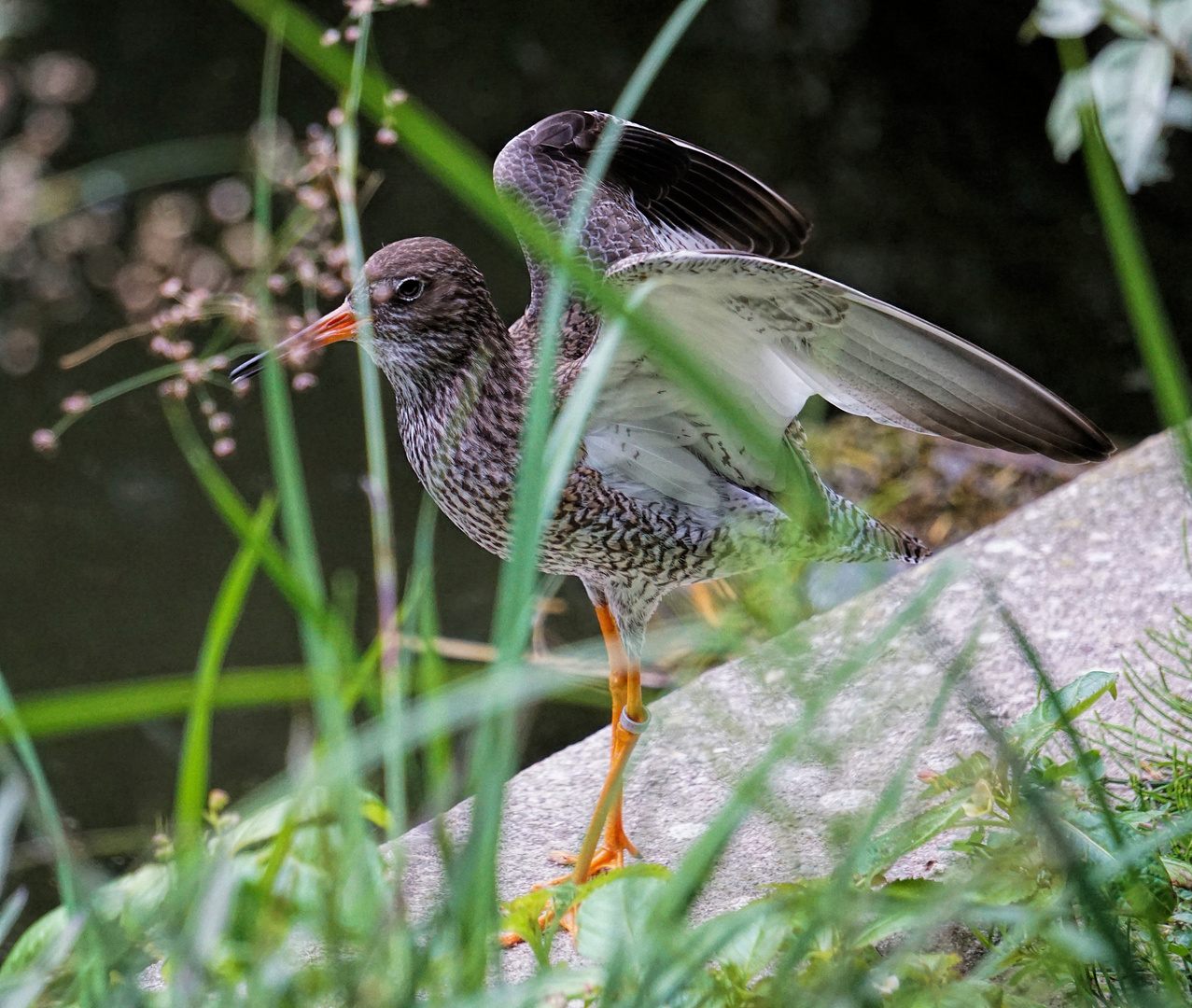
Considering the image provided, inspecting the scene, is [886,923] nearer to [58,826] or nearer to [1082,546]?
[58,826]

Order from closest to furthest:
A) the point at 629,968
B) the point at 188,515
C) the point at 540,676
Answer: the point at 540,676
the point at 629,968
the point at 188,515

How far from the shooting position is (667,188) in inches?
118

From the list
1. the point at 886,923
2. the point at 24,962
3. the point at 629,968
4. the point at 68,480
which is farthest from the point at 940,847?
the point at 68,480

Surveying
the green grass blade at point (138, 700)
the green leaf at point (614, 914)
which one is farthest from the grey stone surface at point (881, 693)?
the green grass blade at point (138, 700)

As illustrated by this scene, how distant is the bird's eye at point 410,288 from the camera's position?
94.2 inches

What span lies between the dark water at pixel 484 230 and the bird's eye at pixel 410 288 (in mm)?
1770

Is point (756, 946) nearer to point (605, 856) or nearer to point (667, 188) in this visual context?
point (605, 856)

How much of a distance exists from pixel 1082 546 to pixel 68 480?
326 cm

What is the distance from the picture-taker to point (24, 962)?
230 cm

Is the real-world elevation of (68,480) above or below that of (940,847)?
below

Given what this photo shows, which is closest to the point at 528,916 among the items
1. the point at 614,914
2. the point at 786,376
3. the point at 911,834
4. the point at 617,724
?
the point at 614,914

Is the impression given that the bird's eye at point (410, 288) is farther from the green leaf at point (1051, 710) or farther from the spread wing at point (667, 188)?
the green leaf at point (1051, 710)

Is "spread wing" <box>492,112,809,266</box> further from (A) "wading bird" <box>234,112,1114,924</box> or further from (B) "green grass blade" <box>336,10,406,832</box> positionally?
(B) "green grass blade" <box>336,10,406,832</box>

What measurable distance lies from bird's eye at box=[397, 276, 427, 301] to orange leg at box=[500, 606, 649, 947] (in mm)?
721
